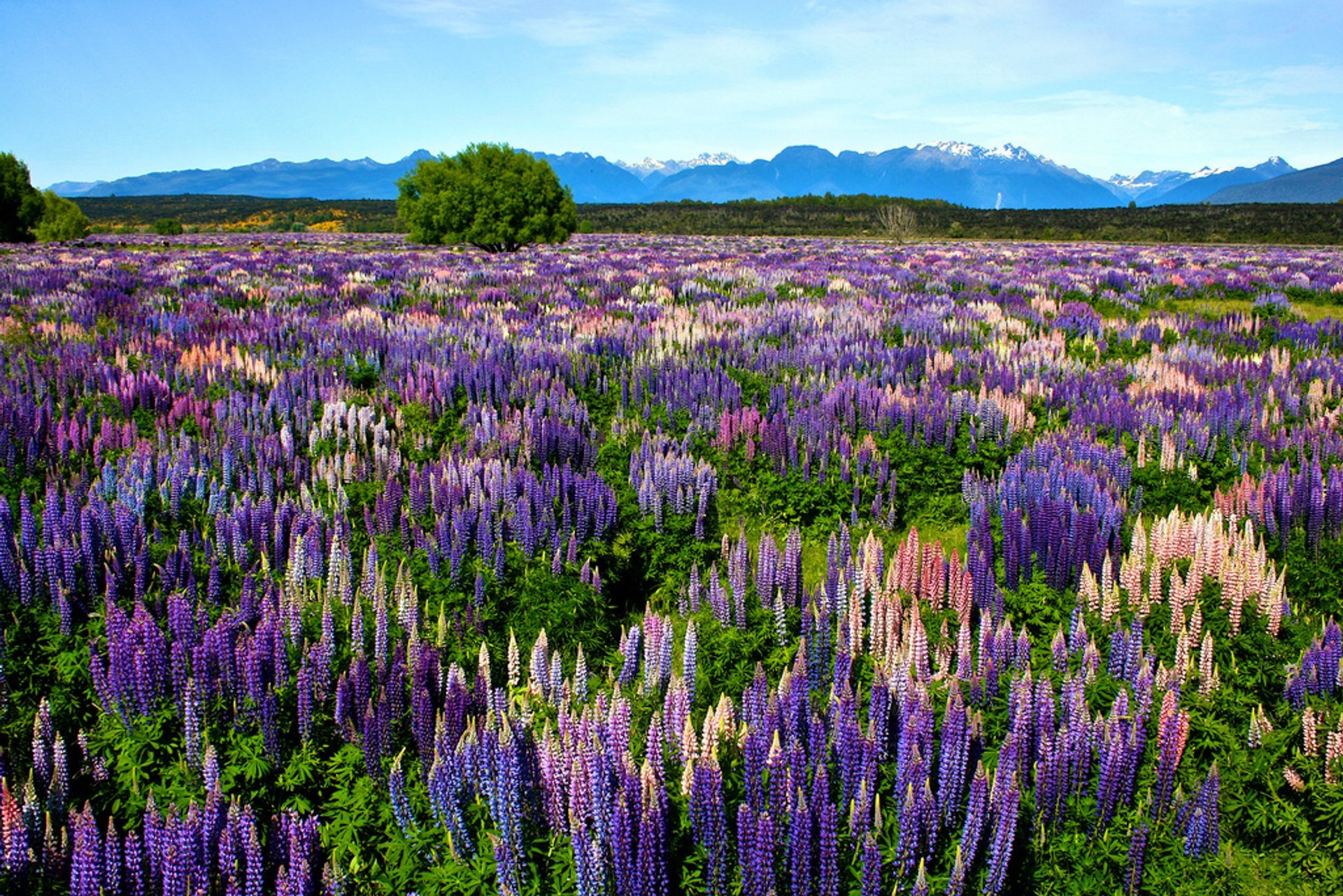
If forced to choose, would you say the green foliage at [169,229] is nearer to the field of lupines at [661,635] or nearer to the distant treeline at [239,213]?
the distant treeline at [239,213]

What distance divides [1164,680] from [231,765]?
370 cm

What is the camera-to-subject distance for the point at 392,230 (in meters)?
87.9

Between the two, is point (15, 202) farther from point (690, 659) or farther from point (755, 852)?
point (755, 852)

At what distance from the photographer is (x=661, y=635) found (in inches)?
131

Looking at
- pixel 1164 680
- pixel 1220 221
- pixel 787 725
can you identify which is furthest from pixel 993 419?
pixel 1220 221

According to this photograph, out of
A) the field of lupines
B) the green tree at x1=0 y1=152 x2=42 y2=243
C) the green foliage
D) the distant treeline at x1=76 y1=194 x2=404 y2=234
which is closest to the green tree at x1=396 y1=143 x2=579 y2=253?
the field of lupines

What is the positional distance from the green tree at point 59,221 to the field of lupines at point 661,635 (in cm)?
5720

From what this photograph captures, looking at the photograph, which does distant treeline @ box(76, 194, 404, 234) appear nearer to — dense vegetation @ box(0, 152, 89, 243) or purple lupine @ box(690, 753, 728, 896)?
dense vegetation @ box(0, 152, 89, 243)


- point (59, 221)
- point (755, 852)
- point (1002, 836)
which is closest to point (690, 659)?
point (755, 852)

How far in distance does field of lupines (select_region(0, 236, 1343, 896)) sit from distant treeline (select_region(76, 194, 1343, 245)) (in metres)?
71.1

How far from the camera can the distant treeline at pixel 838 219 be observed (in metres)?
79.6

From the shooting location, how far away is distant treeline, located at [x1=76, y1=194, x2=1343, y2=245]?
7962 cm

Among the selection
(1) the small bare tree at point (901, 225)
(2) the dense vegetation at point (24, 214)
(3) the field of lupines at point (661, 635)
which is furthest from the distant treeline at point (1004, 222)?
(3) the field of lupines at point (661, 635)

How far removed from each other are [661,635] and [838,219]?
11414 centimetres
